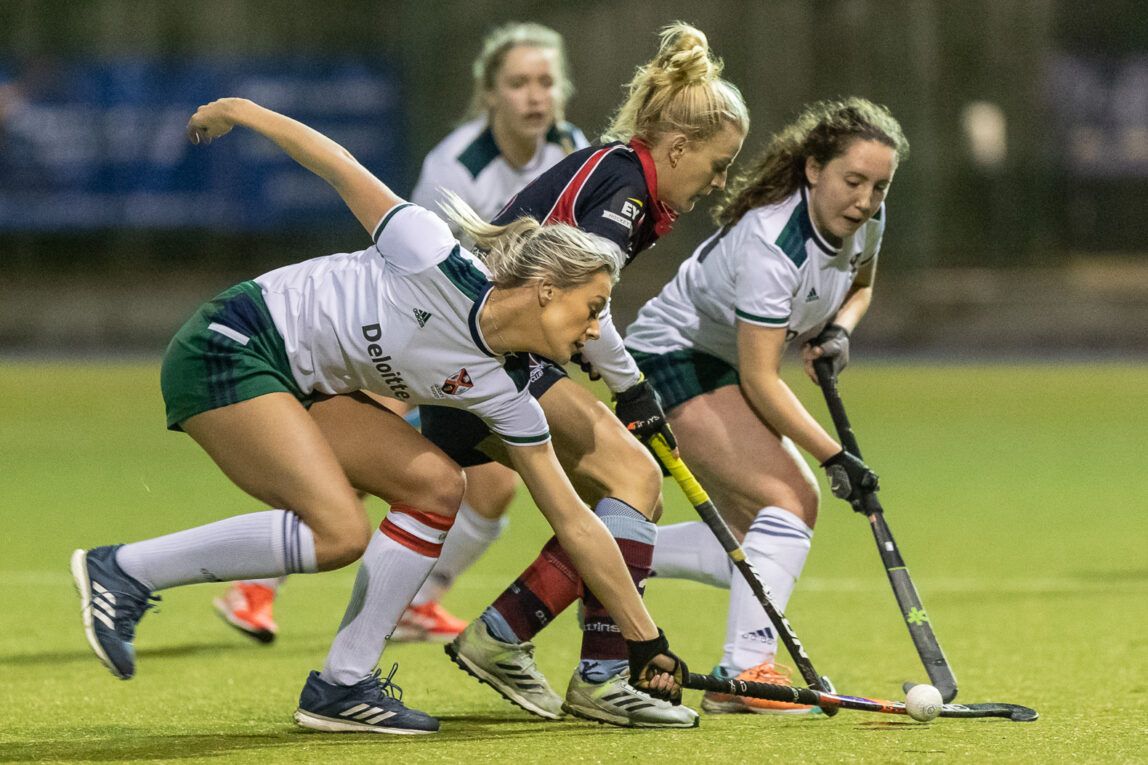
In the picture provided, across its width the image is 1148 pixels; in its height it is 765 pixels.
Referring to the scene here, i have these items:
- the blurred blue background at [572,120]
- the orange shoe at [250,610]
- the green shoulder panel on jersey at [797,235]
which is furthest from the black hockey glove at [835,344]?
the blurred blue background at [572,120]

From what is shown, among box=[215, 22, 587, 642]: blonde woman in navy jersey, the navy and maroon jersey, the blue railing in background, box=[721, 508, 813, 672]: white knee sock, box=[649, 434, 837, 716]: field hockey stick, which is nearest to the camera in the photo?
the navy and maroon jersey

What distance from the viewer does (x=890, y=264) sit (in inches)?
607

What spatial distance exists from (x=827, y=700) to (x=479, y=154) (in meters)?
2.47

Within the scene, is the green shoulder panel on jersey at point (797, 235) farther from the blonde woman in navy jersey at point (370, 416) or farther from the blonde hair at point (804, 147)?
the blonde woman in navy jersey at point (370, 416)

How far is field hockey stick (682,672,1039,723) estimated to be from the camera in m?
3.20

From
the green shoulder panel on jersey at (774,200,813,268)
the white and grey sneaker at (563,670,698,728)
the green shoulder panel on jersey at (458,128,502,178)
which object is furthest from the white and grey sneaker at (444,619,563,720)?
the green shoulder panel on jersey at (458,128,502,178)

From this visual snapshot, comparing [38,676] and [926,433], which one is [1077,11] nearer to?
[926,433]

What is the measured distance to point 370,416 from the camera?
3.25 m

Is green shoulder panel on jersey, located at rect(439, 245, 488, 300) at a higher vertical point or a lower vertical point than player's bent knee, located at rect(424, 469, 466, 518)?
higher

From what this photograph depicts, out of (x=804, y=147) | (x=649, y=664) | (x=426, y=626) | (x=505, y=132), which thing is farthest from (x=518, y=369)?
(x=505, y=132)

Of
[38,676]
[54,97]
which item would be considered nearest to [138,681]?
[38,676]

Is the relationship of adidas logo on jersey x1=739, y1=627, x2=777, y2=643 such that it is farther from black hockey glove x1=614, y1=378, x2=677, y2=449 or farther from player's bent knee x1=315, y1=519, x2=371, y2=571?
player's bent knee x1=315, y1=519, x2=371, y2=571

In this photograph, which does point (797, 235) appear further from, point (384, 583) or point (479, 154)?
point (479, 154)

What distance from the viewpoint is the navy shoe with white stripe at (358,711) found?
10.4ft
